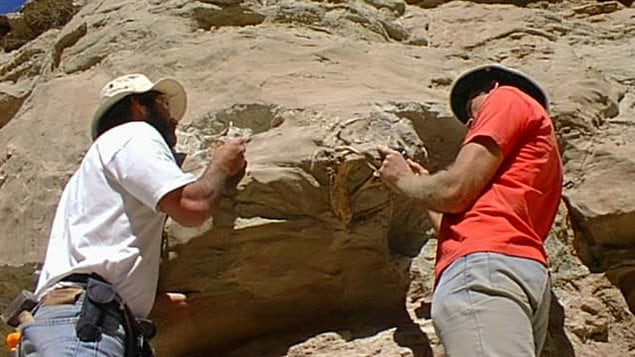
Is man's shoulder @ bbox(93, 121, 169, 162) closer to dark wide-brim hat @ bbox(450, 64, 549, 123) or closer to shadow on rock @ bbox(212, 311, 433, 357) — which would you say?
shadow on rock @ bbox(212, 311, 433, 357)

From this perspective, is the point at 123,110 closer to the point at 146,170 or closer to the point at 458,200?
the point at 146,170

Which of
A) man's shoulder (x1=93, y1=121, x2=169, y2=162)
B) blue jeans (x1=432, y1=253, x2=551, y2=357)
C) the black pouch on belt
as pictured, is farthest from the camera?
man's shoulder (x1=93, y1=121, x2=169, y2=162)

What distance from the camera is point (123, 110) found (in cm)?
472

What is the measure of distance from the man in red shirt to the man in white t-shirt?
931mm

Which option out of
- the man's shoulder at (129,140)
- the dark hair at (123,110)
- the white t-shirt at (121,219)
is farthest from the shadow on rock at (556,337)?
the dark hair at (123,110)

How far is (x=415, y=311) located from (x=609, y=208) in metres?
1.10

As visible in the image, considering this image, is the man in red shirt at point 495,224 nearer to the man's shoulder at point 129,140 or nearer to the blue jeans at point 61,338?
the man's shoulder at point 129,140

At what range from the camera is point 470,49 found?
679 cm

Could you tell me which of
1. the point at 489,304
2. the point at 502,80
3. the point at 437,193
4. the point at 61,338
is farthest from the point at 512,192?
the point at 61,338

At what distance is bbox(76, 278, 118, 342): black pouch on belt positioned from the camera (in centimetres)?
393

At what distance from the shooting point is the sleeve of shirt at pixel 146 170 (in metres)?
4.12

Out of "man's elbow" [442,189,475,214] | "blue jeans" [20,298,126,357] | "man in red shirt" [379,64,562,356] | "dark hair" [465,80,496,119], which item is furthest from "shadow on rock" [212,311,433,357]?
"blue jeans" [20,298,126,357]

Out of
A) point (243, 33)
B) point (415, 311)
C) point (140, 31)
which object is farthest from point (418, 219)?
point (140, 31)

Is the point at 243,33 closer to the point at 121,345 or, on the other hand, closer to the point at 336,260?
the point at 336,260
